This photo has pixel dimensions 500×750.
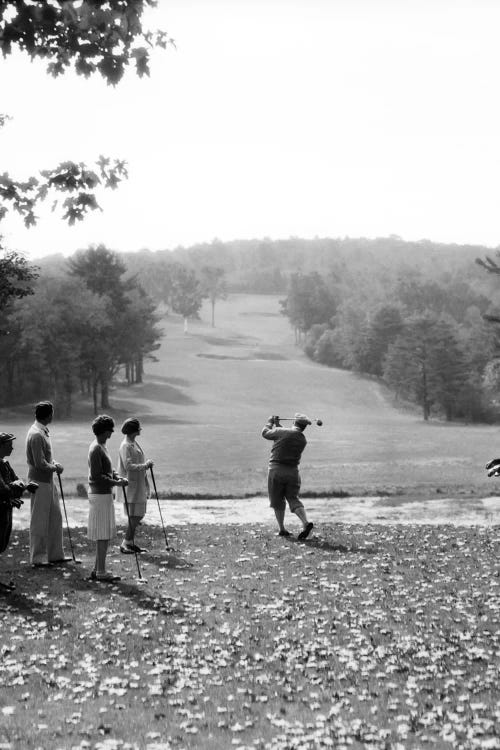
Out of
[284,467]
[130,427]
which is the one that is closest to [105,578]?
[130,427]

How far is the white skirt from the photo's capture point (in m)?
13.6

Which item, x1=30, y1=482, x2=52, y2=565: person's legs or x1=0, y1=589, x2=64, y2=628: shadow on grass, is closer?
x1=0, y1=589, x2=64, y2=628: shadow on grass

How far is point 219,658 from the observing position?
951 cm

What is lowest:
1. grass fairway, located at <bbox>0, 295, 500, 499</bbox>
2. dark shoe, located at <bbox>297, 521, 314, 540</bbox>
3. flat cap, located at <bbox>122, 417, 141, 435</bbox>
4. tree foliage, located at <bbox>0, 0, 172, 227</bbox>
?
grass fairway, located at <bbox>0, 295, 500, 499</bbox>

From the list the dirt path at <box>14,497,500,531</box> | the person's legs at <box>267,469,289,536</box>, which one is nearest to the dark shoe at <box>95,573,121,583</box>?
the person's legs at <box>267,469,289,536</box>

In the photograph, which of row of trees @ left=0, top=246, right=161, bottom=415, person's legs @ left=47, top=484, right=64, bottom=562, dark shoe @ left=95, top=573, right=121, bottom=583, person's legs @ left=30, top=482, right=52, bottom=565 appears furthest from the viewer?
row of trees @ left=0, top=246, right=161, bottom=415

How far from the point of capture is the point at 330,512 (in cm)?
2398

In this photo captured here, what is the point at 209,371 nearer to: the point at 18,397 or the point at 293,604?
the point at 18,397

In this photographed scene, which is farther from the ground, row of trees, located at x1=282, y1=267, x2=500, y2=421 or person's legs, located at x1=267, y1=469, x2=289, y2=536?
row of trees, located at x1=282, y1=267, x2=500, y2=421

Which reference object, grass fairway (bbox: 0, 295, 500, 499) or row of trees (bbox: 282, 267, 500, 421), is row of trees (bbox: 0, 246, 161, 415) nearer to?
grass fairway (bbox: 0, 295, 500, 499)

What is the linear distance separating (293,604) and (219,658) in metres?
2.84

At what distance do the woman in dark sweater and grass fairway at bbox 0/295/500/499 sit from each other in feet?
47.5

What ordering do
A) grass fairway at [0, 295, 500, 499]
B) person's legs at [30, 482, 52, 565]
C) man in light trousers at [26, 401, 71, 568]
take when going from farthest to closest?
grass fairway at [0, 295, 500, 499] → person's legs at [30, 482, 52, 565] → man in light trousers at [26, 401, 71, 568]

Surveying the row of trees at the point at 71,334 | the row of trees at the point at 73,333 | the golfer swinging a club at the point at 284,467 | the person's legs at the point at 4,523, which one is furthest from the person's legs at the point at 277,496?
the row of trees at the point at 71,334
